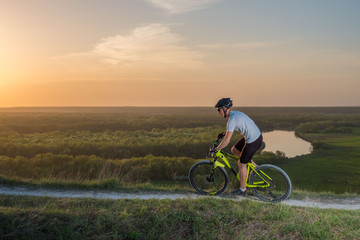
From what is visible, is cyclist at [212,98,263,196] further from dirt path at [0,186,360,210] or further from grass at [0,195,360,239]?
dirt path at [0,186,360,210]

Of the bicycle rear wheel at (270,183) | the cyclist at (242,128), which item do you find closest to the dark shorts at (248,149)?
the cyclist at (242,128)

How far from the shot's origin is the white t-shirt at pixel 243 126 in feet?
31.0

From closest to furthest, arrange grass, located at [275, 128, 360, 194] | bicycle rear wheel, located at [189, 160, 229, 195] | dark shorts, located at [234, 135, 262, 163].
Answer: dark shorts, located at [234, 135, 262, 163], bicycle rear wheel, located at [189, 160, 229, 195], grass, located at [275, 128, 360, 194]

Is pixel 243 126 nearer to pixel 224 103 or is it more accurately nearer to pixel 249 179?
pixel 224 103

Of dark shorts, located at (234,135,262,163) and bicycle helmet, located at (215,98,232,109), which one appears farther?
dark shorts, located at (234,135,262,163)

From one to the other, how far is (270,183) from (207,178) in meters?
1.96

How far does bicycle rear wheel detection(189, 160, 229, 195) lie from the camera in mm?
10664

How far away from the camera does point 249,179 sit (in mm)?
10344

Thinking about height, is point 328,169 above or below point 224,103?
below

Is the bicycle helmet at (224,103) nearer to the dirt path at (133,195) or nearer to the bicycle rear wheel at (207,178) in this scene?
the bicycle rear wheel at (207,178)

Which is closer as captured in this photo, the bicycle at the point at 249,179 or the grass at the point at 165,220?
the grass at the point at 165,220

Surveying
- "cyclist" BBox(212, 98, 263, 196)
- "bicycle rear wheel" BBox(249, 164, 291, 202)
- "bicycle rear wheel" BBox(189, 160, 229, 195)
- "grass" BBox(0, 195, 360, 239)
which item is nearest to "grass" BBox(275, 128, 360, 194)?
"bicycle rear wheel" BBox(249, 164, 291, 202)

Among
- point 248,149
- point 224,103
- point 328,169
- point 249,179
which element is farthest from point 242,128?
point 328,169

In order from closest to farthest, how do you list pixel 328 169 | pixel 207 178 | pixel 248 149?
pixel 248 149 → pixel 207 178 → pixel 328 169
